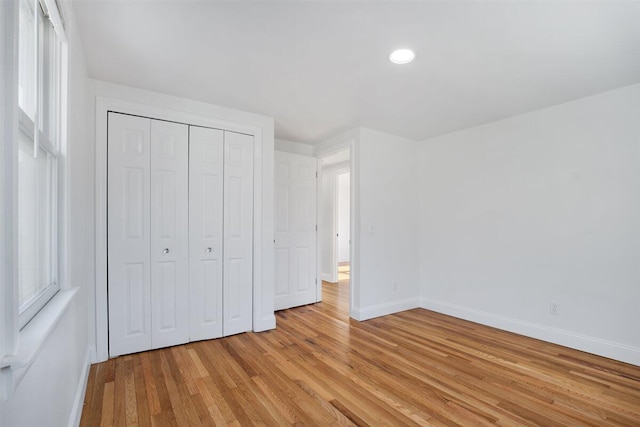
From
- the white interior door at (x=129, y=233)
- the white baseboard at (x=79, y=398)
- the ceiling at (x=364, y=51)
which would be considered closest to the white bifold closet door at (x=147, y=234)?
the white interior door at (x=129, y=233)

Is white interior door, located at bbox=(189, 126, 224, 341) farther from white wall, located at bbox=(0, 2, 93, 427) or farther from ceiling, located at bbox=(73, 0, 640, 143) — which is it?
white wall, located at bbox=(0, 2, 93, 427)

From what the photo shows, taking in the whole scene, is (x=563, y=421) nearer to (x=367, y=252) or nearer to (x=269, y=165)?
(x=367, y=252)

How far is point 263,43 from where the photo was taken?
6.49ft

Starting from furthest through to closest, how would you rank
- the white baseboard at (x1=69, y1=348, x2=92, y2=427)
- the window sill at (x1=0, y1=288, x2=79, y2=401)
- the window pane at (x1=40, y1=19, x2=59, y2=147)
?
the white baseboard at (x1=69, y1=348, x2=92, y2=427), the window pane at (x1=40, y1=19, x2=59, y2=147), the window sill at (x1=0, y1=288, x2=79, y2=401)

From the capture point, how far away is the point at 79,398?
1.85 meters

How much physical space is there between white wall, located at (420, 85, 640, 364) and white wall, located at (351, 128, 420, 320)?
1.00 feet

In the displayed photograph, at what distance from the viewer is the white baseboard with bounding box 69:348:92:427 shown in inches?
65.4

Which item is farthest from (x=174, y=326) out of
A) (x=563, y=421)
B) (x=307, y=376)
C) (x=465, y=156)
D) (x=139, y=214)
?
(x=465, y=156)

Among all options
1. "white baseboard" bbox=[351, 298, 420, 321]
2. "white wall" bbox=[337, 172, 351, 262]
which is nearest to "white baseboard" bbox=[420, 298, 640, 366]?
"white baseboard" bbox=[351, 298, 420, 321]

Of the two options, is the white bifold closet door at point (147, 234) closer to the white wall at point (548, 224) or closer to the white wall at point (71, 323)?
the white wall at point (71, 323)

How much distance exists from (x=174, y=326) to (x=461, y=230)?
3.45m

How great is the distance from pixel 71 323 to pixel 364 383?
76.1 inches

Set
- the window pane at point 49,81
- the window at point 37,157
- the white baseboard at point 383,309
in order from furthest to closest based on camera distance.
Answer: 1. the white baseboard at point 383,309
2. the window pane at point 49,81
3. the window at point 37,157

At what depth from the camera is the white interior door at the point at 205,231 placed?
9.63ft
